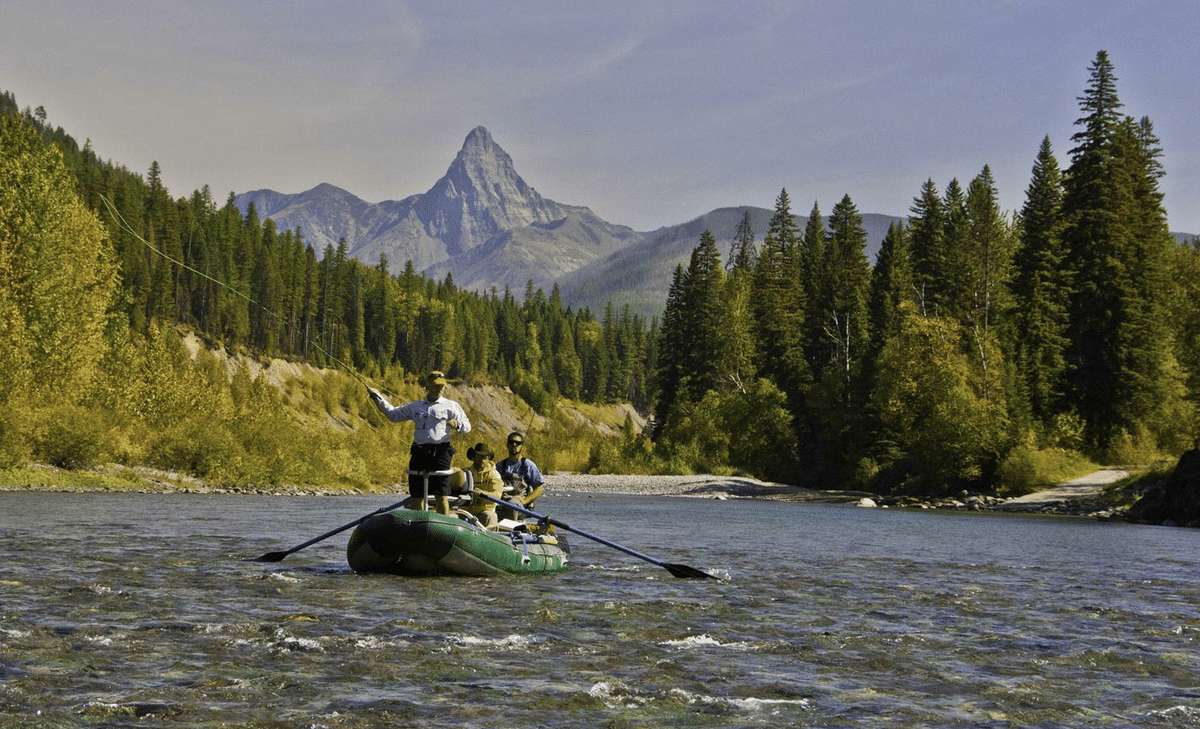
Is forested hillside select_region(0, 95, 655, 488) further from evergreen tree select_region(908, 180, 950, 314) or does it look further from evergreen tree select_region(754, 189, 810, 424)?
evergreen tree select_region(908, 180, 950, 314)

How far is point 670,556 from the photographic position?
79.3 ft

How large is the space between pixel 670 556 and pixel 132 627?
13.9 m

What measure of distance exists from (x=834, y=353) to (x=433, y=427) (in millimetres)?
68841

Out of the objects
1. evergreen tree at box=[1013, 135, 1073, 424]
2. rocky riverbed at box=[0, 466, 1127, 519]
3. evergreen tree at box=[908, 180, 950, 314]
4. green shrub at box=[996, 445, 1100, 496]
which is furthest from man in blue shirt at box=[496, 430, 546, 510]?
evergreen tree at box=[908, 180, 950, 314]

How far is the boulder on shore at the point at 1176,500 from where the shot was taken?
133ft

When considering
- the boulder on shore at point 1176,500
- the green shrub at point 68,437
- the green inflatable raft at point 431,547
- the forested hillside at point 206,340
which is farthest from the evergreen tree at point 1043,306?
the green inflatable raft at point 431,547

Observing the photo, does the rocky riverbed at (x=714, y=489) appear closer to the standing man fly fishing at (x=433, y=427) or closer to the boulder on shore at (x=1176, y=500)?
the boulder on shore at (x=1176, y=500)

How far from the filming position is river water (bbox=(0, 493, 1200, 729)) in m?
8.84

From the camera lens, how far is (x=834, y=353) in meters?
82.4

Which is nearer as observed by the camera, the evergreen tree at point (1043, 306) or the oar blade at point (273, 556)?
the oar blade at point (273, 556)

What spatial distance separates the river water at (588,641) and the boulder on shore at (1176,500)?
18.5m

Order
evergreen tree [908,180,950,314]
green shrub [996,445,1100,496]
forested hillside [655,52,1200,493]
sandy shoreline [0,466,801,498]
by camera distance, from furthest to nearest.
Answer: evergreen tree [908,180,950,314]
forested hillside [655,52,1200,493]
green shrub [996,445,1100,496]
sandy shoreline [0,466,801,498]

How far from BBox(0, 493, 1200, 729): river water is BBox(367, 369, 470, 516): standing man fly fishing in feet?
4.95

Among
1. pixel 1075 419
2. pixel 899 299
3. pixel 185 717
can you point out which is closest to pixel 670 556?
pixel 185 717
